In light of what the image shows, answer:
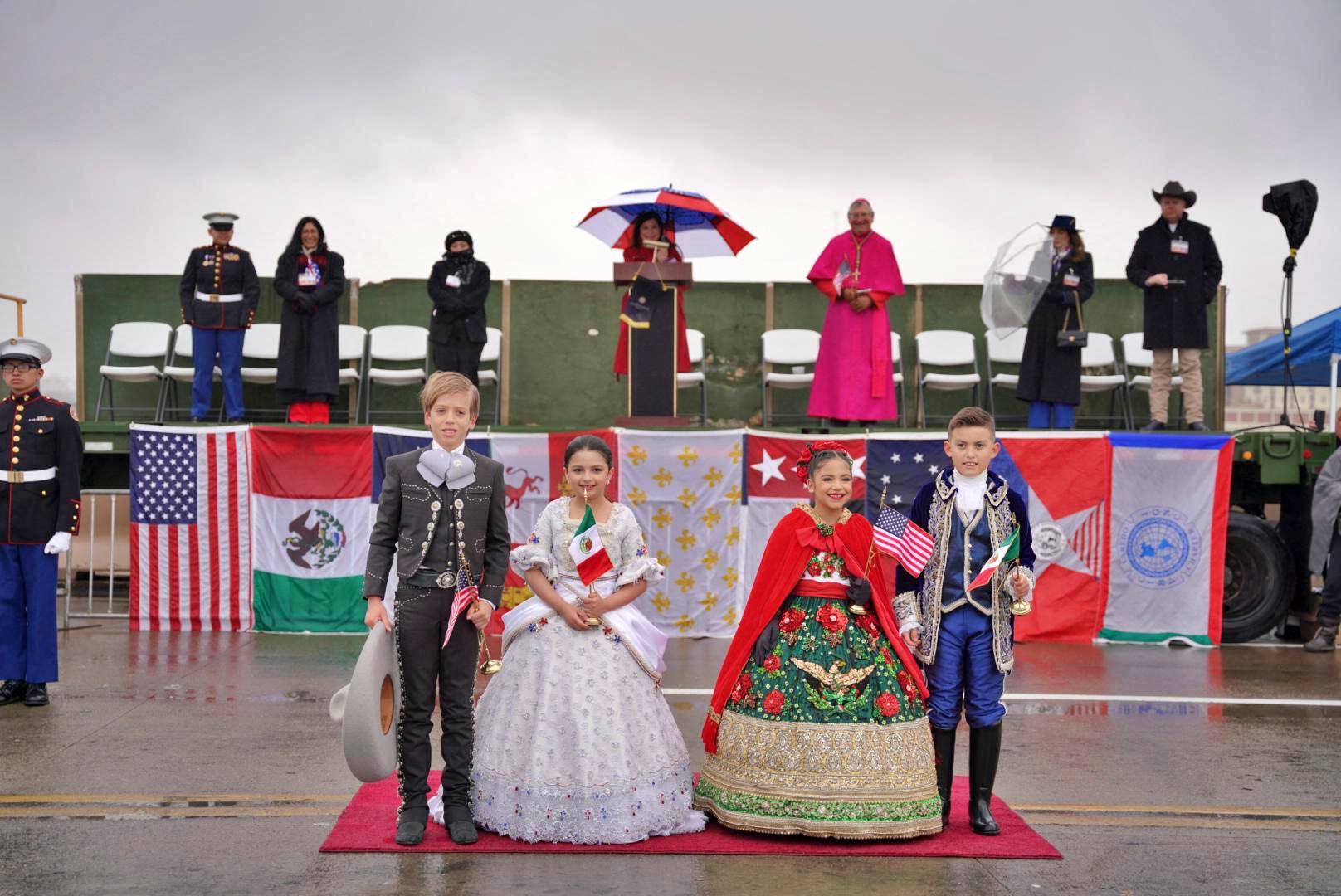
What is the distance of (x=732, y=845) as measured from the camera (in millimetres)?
4898

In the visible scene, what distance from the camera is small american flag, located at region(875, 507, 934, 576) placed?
5234 millimetres

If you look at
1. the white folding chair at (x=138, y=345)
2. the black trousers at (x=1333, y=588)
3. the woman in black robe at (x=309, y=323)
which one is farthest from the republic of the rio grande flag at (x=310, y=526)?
the black trousers at (x=1333, y=588)

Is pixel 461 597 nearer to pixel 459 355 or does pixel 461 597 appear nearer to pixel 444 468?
pixel 444 468

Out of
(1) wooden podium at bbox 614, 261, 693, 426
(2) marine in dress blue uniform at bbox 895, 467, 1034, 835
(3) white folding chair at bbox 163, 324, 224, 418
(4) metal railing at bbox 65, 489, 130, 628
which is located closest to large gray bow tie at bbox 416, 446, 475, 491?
(2) marine in dress blue uniform at bbox 895, 467, 1034, 835

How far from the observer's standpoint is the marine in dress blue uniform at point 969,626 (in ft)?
17.0

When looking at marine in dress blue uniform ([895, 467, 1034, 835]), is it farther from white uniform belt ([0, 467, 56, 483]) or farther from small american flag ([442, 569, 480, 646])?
white uniform belt ([0, 467, 56, 483])

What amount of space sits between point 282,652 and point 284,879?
530cm

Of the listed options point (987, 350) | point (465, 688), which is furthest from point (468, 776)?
point (987, 350)

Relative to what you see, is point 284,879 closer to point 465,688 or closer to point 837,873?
point 465,688

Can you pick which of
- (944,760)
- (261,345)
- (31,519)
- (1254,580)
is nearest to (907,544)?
(944,760)

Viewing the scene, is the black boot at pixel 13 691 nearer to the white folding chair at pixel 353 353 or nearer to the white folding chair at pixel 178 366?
the white folding chair at pixel 178 366

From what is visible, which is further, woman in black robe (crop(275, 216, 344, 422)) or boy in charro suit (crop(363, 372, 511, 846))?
woman in black robe (crop(275, 216, 344, 422))

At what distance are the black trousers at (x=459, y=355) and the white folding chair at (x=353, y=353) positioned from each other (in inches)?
49.6

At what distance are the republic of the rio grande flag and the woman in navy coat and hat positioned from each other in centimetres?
600
